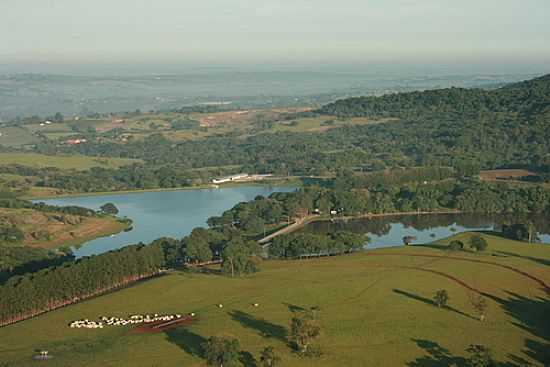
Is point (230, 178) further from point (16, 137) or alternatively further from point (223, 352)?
point (223, 352)

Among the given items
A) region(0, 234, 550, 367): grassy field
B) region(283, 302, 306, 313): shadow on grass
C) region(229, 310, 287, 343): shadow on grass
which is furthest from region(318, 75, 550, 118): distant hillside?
region(229, 310, 287, 343): shadow on grass

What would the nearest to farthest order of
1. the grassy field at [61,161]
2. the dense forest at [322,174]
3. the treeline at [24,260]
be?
1. the dense forest at [322,174]
2. the treeline at [24,260]
3. the grassy field at [61,161]

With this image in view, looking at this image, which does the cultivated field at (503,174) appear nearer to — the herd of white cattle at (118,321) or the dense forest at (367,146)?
the dense forest at (367,146)

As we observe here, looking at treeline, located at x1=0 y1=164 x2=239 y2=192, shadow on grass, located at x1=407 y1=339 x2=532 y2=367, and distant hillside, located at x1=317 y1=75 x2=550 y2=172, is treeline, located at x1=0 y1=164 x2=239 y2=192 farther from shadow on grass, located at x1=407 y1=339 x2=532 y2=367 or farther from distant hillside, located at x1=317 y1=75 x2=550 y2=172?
shadow on grass, located at x1=407 y1=339 x2=532 y2=367

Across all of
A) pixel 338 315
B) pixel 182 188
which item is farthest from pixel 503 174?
pixel 338 315

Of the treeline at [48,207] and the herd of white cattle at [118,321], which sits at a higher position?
the herd of white cattle at [118,321]

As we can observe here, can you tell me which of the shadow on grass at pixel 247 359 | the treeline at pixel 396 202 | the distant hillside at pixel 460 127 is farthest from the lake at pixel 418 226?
the shadow on grass at pixel 247 359
